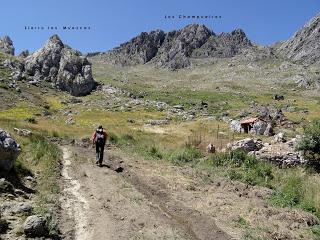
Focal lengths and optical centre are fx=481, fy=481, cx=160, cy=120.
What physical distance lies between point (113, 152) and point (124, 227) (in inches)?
718

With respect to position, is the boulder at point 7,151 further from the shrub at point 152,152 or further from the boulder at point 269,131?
the boulder at point 269,131

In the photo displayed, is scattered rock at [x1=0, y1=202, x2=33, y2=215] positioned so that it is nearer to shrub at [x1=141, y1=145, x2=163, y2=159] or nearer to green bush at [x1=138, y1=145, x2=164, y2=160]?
green bush at [x1=138, y1=145, x2=164, y2=160]

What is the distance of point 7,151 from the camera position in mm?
17531

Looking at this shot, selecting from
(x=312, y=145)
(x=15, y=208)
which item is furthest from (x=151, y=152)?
(x=15, y=208)

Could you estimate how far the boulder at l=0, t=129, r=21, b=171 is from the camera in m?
17.4

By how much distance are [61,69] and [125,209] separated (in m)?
125

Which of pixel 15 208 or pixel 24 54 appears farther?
pixel 24 54

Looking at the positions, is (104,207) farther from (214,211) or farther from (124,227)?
(214,211)

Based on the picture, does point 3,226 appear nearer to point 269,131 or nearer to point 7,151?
point 7,151

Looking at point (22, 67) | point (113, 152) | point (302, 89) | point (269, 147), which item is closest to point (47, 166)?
point (113, 152)

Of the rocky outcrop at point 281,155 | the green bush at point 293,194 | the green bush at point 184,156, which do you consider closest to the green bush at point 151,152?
the green bush at point 184,156

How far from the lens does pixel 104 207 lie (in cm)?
1592

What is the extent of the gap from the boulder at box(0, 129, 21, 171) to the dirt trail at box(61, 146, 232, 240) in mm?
2322

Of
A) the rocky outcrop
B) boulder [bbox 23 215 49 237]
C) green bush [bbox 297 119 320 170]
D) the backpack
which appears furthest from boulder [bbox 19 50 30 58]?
boulder [bbox 23 215 49 237]
